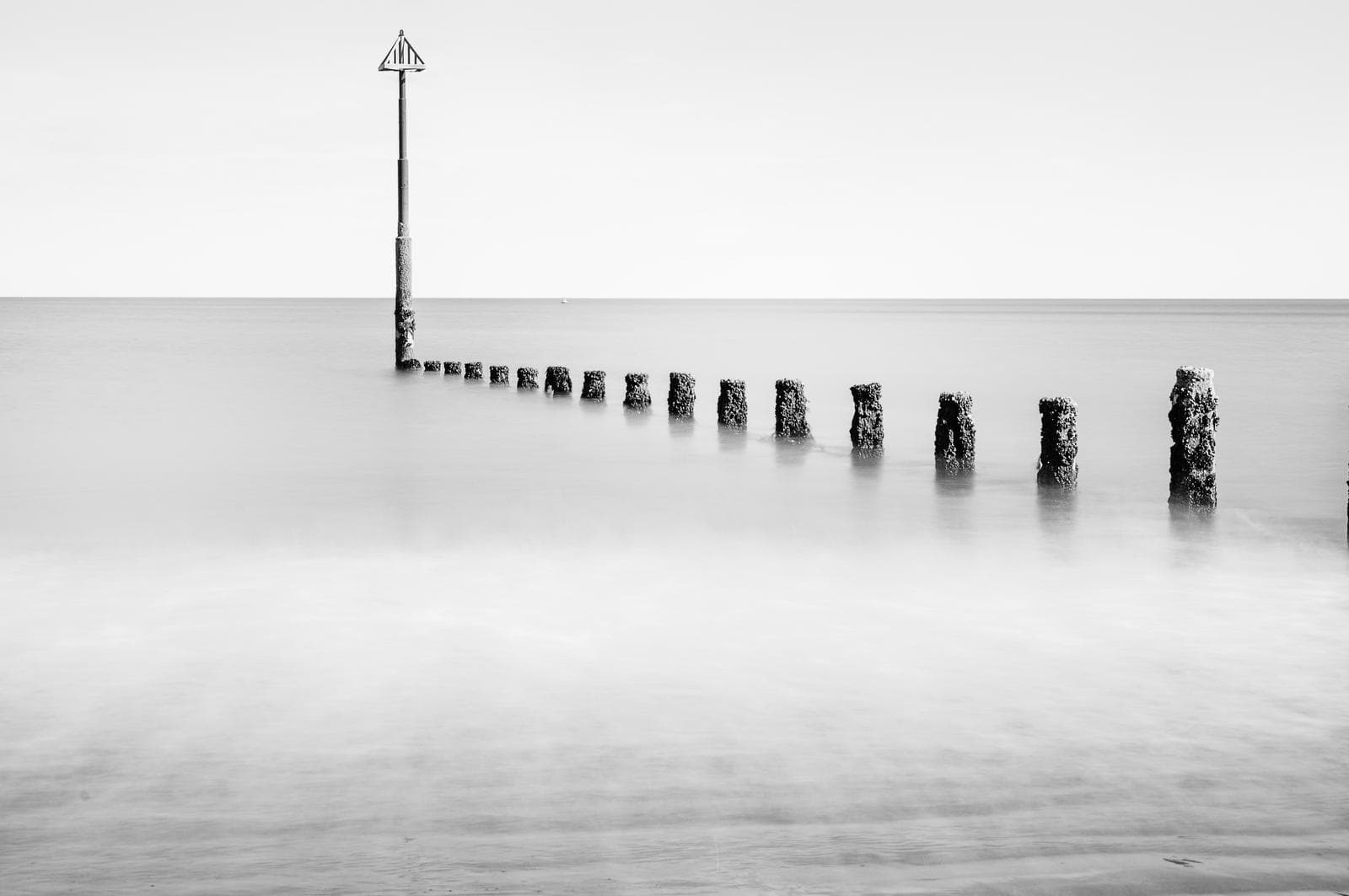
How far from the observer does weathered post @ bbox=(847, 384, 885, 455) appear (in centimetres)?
1594

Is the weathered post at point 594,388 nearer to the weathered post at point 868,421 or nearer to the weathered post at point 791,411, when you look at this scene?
the weathered post at point 791,411

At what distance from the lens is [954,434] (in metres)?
14.2

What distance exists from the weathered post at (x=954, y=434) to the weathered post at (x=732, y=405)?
5259mm

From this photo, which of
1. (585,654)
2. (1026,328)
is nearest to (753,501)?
(585,654)

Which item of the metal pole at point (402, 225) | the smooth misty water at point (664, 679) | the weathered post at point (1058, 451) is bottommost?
the smooth misty water at point (664, 679)

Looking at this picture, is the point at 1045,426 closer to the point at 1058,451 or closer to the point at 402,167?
the point at 1058,451

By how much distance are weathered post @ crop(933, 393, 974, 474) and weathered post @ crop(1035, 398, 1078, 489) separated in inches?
39.8

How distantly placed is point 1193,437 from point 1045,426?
5.58 ft

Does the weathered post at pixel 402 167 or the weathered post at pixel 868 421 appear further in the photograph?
the weathered post at pixel 402 167

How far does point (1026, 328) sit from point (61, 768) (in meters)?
89.7

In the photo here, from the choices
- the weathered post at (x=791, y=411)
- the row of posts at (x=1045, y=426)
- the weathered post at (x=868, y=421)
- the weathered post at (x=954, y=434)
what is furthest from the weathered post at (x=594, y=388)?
the weathered post at (x=954, y=434)

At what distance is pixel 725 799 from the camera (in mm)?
4359

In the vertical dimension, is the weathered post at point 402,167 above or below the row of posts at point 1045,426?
above

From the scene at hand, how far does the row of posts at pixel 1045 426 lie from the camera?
11.1m
